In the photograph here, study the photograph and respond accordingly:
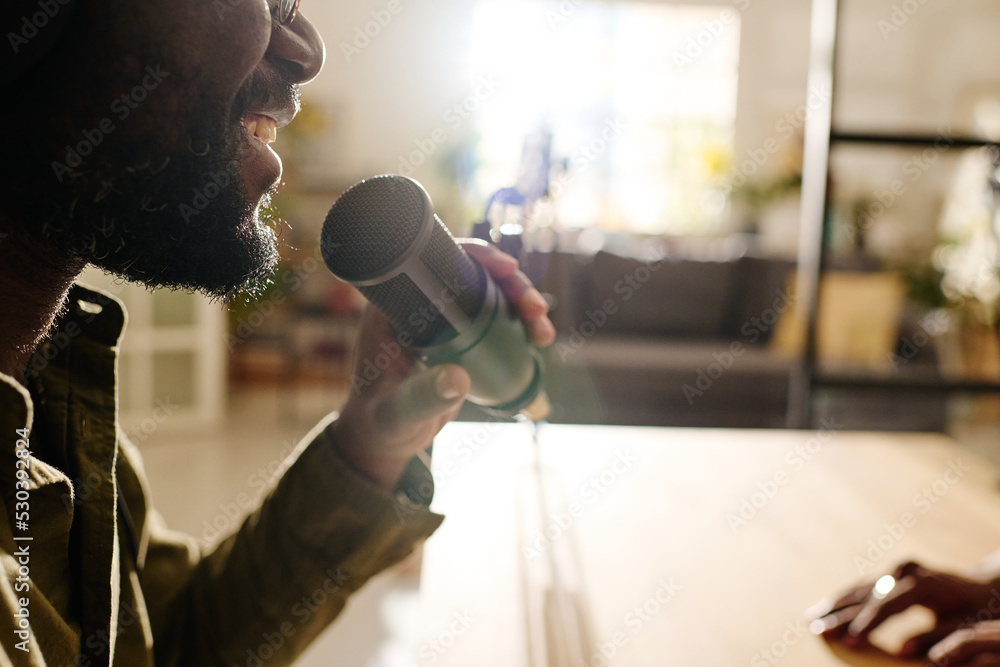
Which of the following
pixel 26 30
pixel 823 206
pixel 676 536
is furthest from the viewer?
pixel 823 206

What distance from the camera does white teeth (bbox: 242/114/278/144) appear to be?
60 cm

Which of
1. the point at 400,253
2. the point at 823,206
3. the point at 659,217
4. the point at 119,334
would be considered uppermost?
the point at 400,253

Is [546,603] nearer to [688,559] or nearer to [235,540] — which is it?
[688,559]

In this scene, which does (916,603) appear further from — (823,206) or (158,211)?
(823,206)

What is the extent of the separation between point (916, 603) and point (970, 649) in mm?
89

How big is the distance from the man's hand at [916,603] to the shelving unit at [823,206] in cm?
186

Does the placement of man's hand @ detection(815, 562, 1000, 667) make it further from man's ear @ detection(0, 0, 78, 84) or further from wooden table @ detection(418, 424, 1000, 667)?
man's ear @ detection(0, 0, 78, 84)

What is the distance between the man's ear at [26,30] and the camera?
421 millimetres

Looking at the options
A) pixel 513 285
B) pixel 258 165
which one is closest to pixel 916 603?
pixel 513 285

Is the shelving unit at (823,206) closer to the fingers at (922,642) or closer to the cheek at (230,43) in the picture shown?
the fingers at (922,642)

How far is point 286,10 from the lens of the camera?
0.59 metres

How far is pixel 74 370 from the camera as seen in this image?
645 mm

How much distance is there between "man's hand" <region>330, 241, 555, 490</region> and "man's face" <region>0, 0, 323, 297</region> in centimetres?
15

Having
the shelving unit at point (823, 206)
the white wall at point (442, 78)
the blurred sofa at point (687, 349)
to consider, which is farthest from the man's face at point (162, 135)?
the white wall at point (442, 78)
